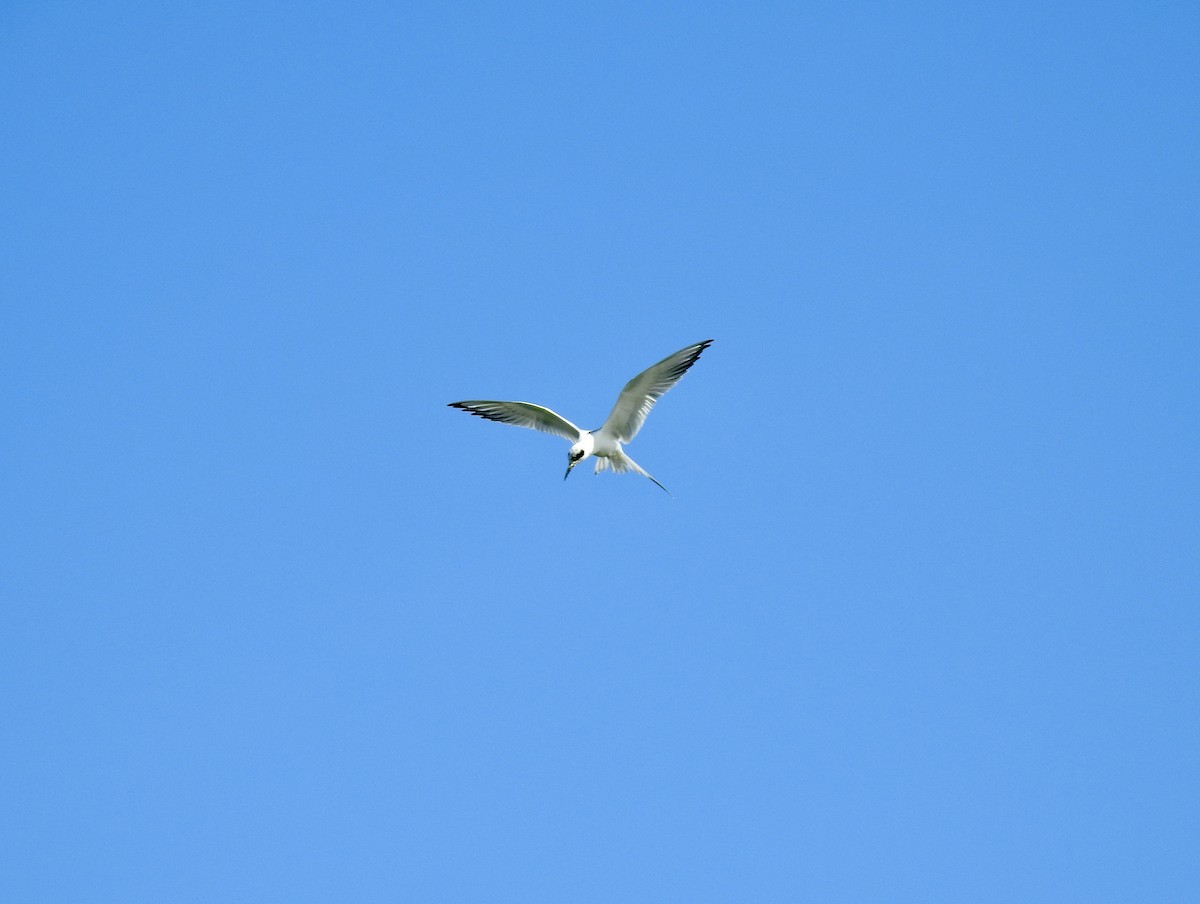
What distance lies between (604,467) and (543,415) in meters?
1.05

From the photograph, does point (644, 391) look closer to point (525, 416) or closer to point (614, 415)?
point (614, 415)

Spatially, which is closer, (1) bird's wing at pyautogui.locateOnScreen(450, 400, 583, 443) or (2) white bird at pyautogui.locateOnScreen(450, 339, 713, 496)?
(2) white bird at pyautogui.locateOnScreen(450, 339, 713, 496)

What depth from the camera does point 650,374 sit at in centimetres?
1939

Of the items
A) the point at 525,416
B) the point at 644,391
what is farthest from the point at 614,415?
the point at 525,416

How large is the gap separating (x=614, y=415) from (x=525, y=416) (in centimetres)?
133

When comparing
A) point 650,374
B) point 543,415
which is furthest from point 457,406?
point 650,374

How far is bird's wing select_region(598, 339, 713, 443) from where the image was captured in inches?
756

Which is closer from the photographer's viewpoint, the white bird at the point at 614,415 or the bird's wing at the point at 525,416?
the white bird at the point at 614,415

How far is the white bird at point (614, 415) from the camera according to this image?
1936 centimetres

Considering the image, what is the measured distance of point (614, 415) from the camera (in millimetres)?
19734

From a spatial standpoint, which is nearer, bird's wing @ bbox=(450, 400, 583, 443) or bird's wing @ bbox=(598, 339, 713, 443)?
bird's wing @ bbox=(598, 339, 713, 443)

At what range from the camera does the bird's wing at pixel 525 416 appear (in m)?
20.0

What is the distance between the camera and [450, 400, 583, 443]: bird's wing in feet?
65.5

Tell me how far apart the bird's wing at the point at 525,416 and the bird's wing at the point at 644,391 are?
525mm
